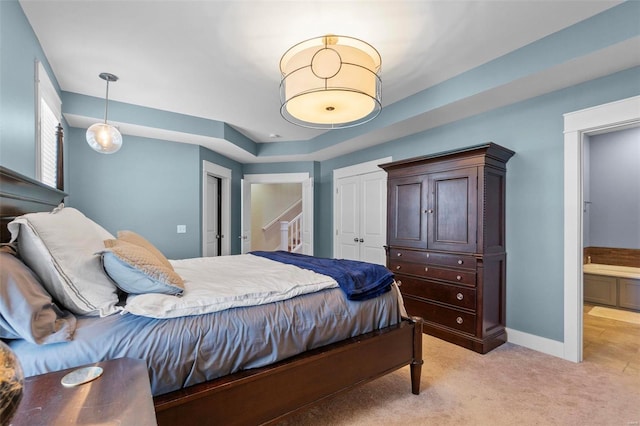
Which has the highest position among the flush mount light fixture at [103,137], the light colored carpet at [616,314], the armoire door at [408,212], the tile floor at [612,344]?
the flush mount light fixture at [103,137]

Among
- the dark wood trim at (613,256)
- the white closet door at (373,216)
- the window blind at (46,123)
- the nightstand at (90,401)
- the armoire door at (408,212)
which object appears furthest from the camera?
the white closet door at (373,216)

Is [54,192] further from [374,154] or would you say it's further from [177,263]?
[374,154]

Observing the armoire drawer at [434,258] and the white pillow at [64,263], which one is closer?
the white pillow at [64,263]

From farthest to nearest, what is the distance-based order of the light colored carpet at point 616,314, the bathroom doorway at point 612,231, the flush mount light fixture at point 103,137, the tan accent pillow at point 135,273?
the bathroom doorway at point 612,231 < the light colored carpet at point 616,314 < the flush mount light fixture at point 103,137 < the tan accent pillow at point 135,273

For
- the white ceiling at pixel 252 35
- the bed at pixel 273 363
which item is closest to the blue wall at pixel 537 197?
the white ceiling at pixel 252 35

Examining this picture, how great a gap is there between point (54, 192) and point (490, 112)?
12.6 ft

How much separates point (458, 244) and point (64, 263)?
2890mm

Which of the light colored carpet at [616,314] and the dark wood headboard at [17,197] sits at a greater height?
the dark wood headboard at [17,197]

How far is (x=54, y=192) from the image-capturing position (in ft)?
6.91

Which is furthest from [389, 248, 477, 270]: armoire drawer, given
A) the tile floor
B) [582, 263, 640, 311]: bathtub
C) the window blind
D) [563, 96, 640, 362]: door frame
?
the window blind

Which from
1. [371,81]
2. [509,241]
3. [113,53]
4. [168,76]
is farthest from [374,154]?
[113,53]

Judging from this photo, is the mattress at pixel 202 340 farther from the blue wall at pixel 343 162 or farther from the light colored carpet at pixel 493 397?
the blue wall at pixel 343 162

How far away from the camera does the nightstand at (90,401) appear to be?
700 mm

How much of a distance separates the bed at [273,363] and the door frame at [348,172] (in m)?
2.60
